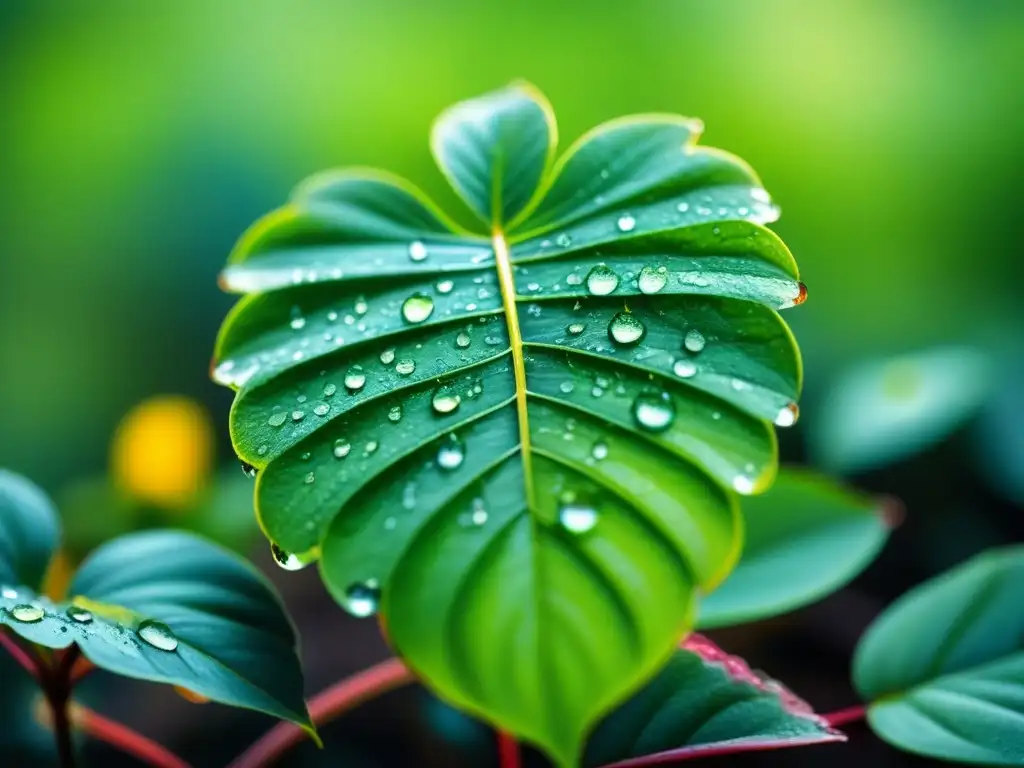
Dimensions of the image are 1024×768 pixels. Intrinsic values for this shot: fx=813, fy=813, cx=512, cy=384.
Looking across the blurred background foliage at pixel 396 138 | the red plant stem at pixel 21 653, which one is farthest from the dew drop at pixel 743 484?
the blurred background foliage at pixel 396 138

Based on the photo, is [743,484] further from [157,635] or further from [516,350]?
[157,635]

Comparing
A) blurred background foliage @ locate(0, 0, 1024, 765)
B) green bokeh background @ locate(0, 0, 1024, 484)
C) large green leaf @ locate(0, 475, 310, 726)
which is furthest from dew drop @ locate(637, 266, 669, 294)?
green bokeh background @ locate(0, 0, 1024, 484)

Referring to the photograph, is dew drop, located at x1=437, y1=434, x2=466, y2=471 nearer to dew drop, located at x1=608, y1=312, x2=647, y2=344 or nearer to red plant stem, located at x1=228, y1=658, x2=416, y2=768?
dew drop, located at x1=608, y1=312, x2=647, y2=344

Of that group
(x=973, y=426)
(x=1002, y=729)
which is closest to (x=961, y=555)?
(x=973, y=426)

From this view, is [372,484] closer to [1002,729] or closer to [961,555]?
[1002,729]

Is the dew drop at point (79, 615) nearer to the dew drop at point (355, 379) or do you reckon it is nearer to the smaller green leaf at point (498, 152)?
the dew drop at point (355, 379)

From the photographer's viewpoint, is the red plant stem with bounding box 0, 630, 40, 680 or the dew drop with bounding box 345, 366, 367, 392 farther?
the red plant stem with bounding box 0, 630, 40, 680
